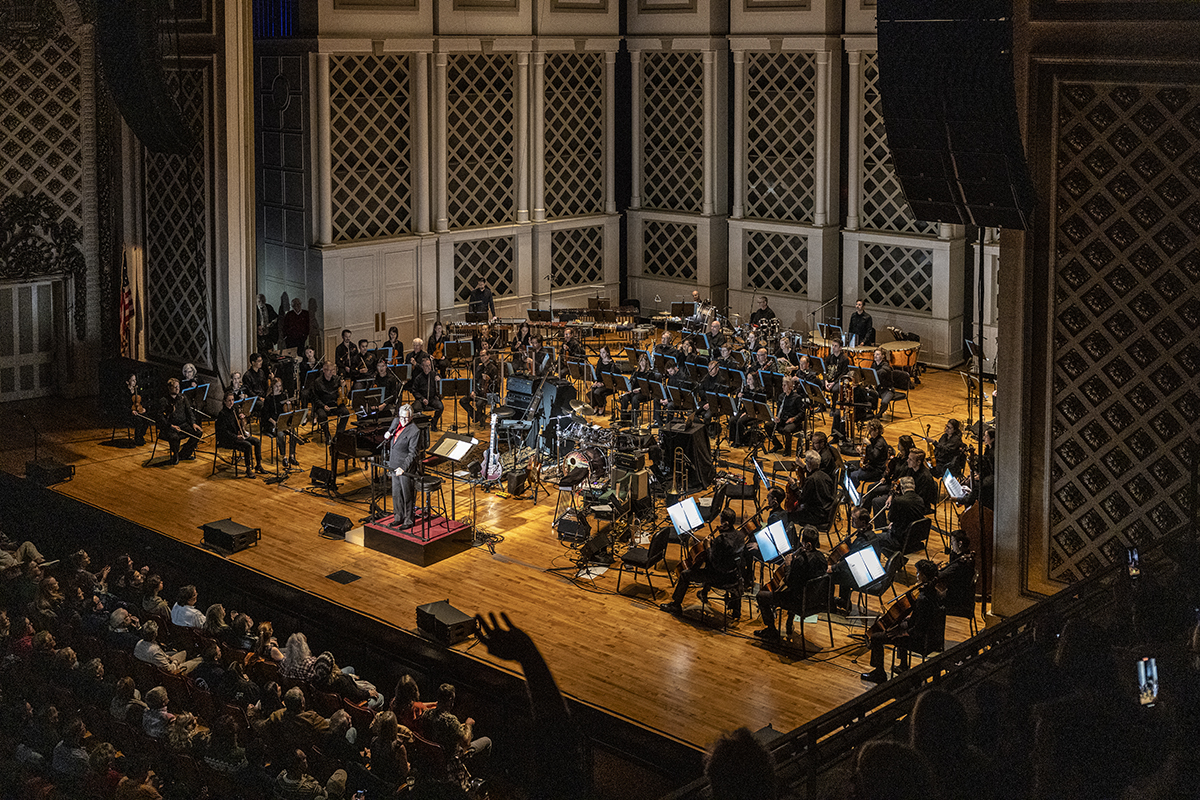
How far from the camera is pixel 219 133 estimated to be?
18078 millimetres

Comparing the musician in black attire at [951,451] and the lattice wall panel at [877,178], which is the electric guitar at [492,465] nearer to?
the musician in black attire at [951,451]

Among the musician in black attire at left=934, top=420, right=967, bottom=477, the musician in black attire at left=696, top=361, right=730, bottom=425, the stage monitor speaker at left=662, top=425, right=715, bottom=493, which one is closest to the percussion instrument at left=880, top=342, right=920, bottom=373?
the musician in black attire at left=696, top=361, right=730, bottom=425

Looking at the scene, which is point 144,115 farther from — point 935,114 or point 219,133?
point 935,114

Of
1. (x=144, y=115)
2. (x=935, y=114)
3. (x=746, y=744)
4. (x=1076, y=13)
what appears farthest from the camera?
(x=144, y=115)

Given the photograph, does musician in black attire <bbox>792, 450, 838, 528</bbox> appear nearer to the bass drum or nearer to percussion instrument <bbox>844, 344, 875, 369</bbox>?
the bass drum

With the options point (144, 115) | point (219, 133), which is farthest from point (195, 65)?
point (144, 115)

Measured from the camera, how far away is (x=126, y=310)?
19.2m

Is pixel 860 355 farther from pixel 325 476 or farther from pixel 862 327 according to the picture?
pixel 325 476

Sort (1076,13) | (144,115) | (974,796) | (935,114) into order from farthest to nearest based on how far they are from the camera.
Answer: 1. (144,115)
2. (1076,13)
3. (935,114)
4. (974,796)

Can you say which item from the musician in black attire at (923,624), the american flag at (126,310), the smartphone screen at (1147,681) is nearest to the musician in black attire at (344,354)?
the american flag at (126,310)

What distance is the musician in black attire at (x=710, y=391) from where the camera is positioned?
16.4 metres

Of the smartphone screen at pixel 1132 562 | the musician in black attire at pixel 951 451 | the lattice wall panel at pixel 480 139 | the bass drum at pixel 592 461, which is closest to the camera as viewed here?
the smartphone screen at pixel 1132 562

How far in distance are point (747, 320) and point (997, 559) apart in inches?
502

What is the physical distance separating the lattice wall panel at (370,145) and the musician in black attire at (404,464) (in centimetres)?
788
